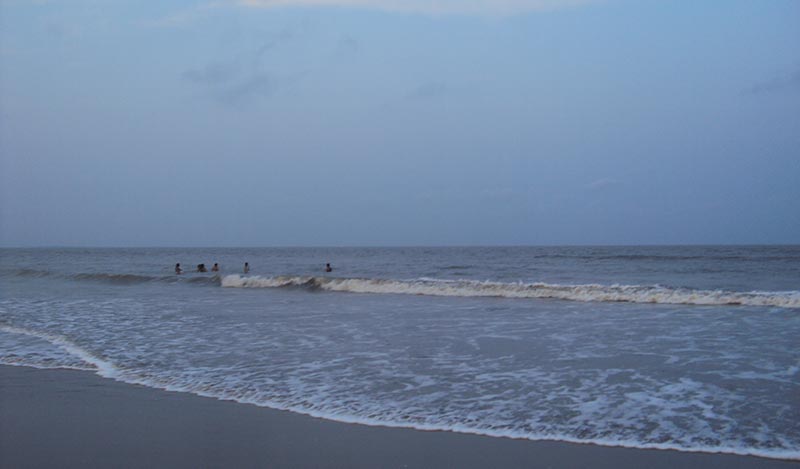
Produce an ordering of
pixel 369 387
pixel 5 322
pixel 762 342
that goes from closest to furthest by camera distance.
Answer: pixel 369 387 → pixel 762 342 → pixel 5 322

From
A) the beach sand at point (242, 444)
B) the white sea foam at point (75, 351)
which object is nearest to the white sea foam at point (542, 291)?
the white sea foam at point (75, 351)

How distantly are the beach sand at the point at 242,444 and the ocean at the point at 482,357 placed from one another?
295 mm

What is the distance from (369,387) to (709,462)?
4.05 meters

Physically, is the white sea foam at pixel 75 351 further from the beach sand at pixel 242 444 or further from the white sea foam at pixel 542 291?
the white sea foam at pixel 542 291

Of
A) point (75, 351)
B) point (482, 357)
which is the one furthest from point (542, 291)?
point (75, 351)

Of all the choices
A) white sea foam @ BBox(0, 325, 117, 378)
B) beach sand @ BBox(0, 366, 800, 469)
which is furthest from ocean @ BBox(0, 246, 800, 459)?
beach sand @ BBox(0, 366, 800, 469)

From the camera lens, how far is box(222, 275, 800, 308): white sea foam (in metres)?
18.2

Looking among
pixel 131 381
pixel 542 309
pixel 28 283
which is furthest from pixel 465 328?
pixel 28 283

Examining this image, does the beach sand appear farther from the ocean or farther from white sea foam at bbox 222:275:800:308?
white sea foam at bbox 222:275:800:308

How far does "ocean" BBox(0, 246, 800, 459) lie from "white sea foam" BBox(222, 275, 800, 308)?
120 mm

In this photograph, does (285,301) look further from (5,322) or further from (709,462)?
(709,462)

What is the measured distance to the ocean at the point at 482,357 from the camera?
6348mm

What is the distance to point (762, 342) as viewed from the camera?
11.0 m

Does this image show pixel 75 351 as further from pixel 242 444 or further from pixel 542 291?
pixel 542 291
